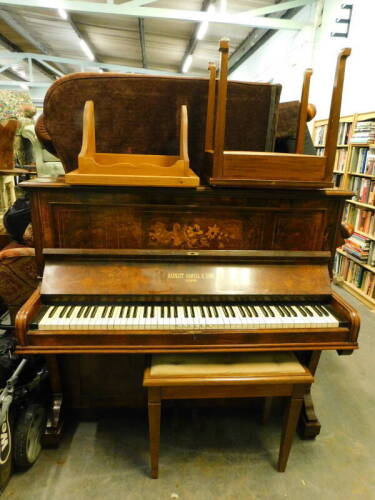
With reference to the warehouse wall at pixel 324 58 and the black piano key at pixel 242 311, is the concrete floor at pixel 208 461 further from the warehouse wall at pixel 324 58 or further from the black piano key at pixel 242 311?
the warehouse wall at pixel 324 58

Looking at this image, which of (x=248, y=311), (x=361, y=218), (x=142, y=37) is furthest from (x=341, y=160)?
(x=142, y=37)

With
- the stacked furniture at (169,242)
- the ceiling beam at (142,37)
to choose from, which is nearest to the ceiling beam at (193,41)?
the ceiling beam at (142,37)

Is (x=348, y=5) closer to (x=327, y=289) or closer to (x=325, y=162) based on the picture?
(x=325, y=162)

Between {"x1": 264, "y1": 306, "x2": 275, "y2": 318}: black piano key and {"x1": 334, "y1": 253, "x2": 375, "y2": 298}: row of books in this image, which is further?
{"x1": 334, "y1": 253, "x2": 375, "y2": 298}: row of books

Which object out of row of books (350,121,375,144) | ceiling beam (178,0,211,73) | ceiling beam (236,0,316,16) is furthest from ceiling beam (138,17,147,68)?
row of books (350,121,375,144)

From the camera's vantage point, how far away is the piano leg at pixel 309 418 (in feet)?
6.27

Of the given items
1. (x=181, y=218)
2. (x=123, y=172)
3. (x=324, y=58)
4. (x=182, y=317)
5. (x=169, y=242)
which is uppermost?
(x=324, y=58)

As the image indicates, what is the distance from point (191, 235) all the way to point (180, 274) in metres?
0.22

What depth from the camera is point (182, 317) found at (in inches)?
59.1

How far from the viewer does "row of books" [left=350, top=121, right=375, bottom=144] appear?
3.79 m

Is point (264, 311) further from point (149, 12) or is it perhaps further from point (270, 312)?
point (149, 12)

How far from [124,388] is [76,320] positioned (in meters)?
0.75

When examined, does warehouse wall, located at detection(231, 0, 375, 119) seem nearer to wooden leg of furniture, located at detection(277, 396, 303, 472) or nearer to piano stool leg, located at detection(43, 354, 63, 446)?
wooden leg of furniture, located at detection(277, 396, 303, 472)

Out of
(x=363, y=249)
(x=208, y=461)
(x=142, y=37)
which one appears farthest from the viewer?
(x=142, y=37)
